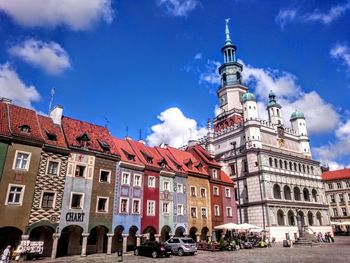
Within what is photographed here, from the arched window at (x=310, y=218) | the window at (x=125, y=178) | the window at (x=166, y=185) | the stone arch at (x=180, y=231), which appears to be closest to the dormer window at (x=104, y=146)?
the window at (x=125, y=178)

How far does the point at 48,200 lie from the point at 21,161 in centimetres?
466

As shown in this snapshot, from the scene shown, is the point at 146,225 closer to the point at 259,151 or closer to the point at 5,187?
the point at 5,187

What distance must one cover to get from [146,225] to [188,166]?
1272cm

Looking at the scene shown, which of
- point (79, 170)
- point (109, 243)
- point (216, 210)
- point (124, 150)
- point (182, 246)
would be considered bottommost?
point (182, 246)

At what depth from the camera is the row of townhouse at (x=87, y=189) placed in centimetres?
2653

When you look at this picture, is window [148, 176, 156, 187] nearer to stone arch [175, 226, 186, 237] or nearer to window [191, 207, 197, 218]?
stone arch [175, 226, 186, 237]

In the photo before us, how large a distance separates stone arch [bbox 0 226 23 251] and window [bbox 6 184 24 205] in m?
2.76

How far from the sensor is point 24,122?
2977cm

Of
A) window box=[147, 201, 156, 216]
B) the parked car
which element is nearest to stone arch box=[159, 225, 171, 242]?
window box=[147, 201, 156, 216]

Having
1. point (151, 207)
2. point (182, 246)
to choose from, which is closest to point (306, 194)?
point (151, 207)

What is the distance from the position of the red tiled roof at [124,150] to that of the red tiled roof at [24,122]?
10.5 metres

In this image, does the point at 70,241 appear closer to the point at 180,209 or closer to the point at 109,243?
the point at 109,243

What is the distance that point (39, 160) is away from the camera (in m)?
28.2

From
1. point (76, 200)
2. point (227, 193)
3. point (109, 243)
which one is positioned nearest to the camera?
point (76, 200)
